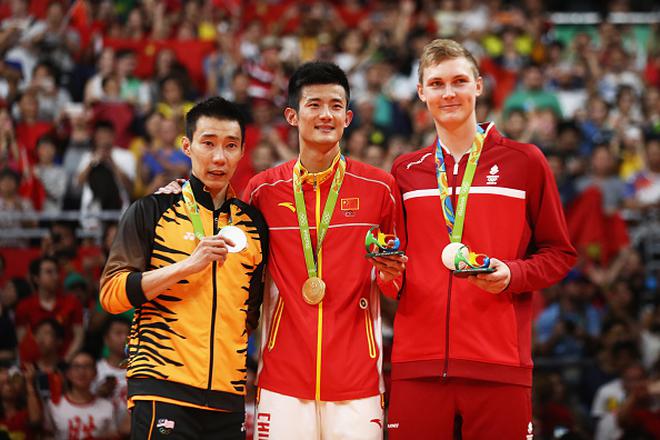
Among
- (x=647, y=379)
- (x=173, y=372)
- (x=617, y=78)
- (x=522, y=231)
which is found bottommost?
(x=647, y=379)

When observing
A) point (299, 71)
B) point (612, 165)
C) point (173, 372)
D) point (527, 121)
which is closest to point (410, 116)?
point (527, 121)

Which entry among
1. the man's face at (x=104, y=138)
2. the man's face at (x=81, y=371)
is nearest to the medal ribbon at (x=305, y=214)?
the man's face at (x=81, y=371)

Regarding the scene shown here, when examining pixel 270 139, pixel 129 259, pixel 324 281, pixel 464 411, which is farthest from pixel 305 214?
pixel 270 139

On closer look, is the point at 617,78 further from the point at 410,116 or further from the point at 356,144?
the point at 356,144

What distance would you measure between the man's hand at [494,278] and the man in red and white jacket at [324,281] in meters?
0.36

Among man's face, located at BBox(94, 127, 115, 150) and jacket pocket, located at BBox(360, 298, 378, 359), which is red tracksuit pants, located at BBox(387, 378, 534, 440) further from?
man's face, located at BBox(94, 127, 115, 150)

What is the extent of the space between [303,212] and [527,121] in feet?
23.9

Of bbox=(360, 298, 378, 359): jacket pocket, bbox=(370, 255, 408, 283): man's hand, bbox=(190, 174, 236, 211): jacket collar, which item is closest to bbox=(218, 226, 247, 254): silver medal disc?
bbox=(190, 174, 236, 211): jacket collar

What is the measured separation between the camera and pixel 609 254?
1029cm

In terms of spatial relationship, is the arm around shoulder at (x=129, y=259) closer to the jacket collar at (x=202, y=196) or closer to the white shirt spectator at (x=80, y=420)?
the jacket collar at (x=202, y=196)

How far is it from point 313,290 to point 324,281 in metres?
0.09

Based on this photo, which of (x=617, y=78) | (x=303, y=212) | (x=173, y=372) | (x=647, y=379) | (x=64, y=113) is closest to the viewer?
(x=173, y=372)

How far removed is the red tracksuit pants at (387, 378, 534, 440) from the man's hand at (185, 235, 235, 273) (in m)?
1.10

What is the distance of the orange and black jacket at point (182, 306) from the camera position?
4.55 metres
